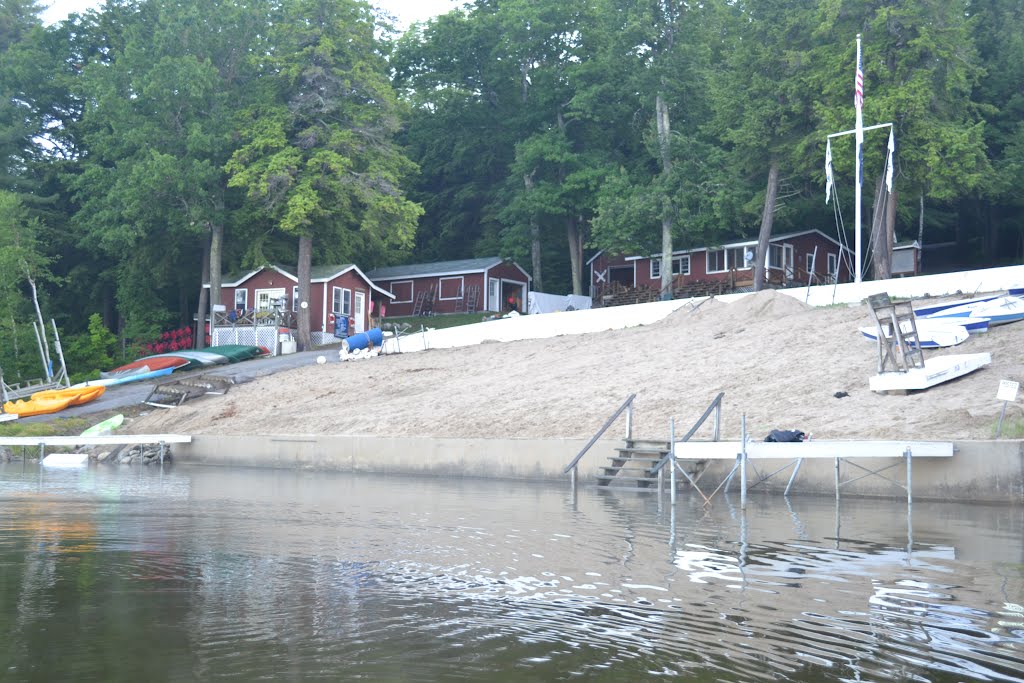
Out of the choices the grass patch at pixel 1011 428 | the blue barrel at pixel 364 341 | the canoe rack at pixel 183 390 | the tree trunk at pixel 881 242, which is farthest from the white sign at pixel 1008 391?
the blue barrel at pixel 364 341

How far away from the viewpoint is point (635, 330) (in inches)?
1443

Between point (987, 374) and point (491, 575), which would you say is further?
point (987, 374)

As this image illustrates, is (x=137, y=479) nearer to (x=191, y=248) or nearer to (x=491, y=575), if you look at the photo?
(x=491, y=575)

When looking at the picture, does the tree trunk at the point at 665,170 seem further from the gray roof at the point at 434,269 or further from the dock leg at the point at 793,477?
the dock leg at the point at 793,477

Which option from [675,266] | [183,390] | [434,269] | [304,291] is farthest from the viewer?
[434,269]

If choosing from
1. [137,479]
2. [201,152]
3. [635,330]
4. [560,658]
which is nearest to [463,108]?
[201,152]

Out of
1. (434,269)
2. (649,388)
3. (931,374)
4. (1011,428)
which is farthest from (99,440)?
(434,269)

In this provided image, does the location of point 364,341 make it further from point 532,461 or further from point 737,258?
point 532,461

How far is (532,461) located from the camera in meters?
22.6

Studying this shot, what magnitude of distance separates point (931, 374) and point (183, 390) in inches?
1002

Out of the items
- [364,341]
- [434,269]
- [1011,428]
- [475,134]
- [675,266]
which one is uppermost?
[475,134]

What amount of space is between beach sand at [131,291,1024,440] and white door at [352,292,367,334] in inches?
509

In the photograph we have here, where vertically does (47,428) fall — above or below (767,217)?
below

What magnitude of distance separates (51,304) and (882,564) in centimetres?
5877
